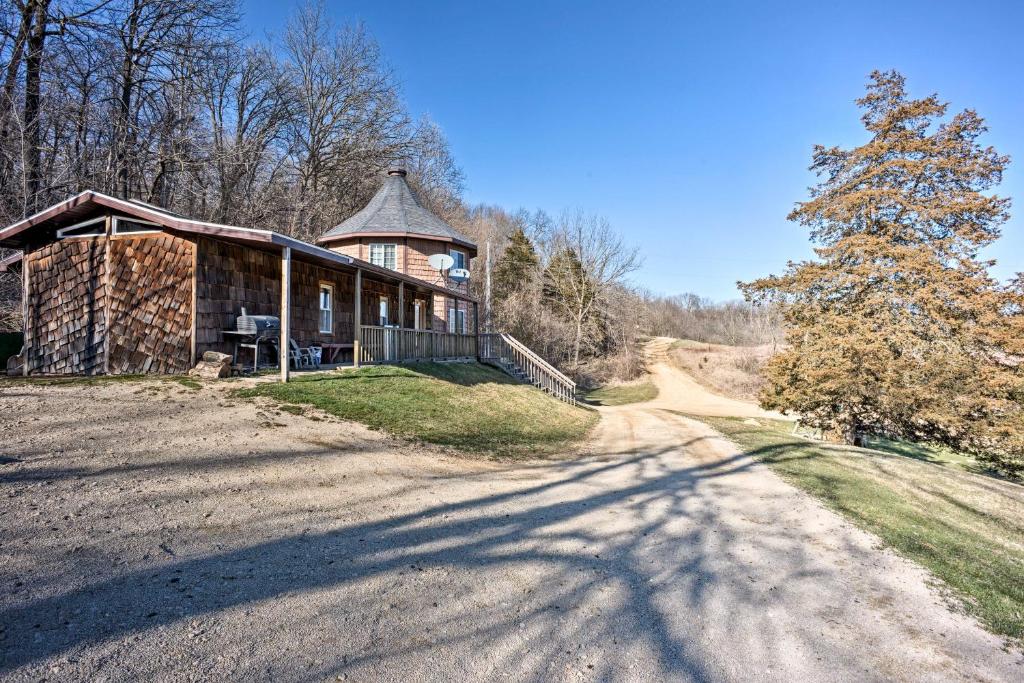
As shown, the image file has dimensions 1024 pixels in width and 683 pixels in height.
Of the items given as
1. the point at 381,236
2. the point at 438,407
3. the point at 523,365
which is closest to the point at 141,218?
the point at 438,407

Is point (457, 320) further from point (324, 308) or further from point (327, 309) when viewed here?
point (324, 308)

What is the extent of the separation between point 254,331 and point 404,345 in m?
4.72

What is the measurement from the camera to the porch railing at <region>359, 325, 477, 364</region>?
14039 mm

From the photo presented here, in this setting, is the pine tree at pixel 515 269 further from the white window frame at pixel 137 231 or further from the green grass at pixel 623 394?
the white window frame at pixel 137 231

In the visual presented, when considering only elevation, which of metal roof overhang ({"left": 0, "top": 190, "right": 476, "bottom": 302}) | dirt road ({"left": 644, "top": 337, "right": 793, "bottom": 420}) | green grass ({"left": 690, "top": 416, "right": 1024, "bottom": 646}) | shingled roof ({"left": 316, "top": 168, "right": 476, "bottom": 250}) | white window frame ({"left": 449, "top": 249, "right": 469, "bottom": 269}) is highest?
shingled roof ({"left": 316, "top": 168, "right": 476, "bottom": 250})

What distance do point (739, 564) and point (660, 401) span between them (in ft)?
83.9

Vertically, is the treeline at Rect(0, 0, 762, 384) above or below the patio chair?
above

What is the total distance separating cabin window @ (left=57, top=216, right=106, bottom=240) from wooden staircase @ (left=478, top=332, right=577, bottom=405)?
40.7 ft

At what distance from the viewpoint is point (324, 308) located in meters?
15.6

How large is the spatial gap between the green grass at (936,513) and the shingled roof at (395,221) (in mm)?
14735

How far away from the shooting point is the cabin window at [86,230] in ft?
38.2

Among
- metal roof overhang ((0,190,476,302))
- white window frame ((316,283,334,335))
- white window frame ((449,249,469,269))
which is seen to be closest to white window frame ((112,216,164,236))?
metal roof overhang ((0,190,476,302))

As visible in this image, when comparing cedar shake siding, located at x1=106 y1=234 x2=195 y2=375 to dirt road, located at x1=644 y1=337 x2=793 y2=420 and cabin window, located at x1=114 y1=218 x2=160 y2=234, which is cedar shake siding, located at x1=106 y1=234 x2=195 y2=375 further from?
dirt road, located at x1=644 y1=337 x2=793 y2=420

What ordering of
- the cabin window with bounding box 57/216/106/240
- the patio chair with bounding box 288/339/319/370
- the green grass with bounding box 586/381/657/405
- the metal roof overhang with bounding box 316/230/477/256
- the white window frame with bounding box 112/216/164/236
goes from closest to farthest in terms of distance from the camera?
the white window frame with bounding box 112/216/164/236, the cabin window with bounding box 57/216/106/240, the patio chair with bounding box 288/339/319/370, the metal roof overhang with bounding box 316/230/477/256, the green grass with bounding box 586/381/657/405
